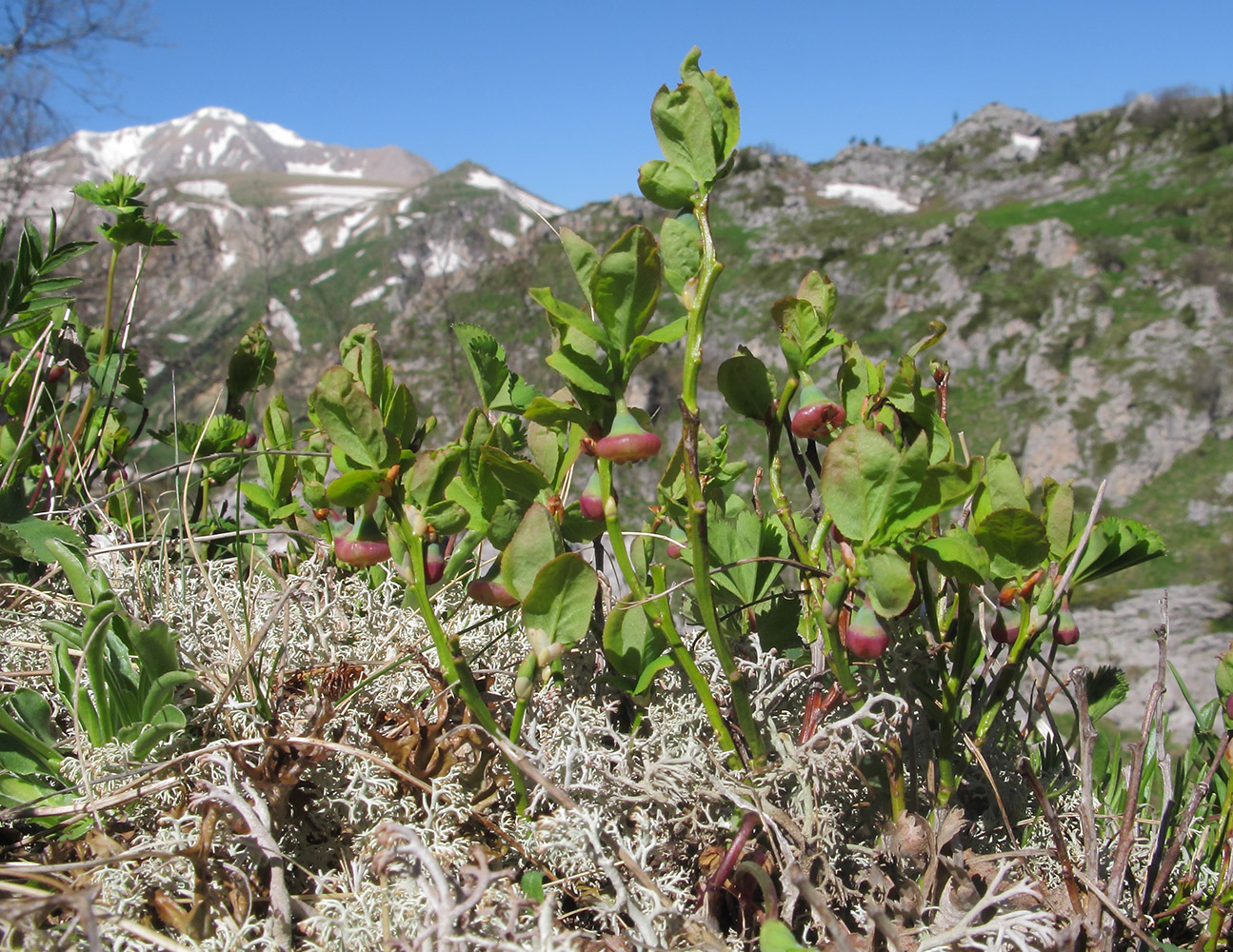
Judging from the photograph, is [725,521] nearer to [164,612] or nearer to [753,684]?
[753,684]

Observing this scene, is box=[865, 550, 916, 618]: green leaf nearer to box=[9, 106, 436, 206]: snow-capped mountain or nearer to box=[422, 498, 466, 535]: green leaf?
box=[422, 498, 466, 535]: green leaf

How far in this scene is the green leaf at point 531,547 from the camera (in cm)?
65

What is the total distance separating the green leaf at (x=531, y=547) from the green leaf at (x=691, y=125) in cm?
28

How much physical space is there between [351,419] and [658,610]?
0.90 ft

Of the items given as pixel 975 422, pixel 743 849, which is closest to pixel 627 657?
pixel 743 849

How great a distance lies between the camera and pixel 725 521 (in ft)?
2.71

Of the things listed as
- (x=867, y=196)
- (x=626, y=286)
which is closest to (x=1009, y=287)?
(x=867, y=196)

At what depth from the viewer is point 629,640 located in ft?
2.22

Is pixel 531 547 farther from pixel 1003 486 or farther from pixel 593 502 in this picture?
pixel 1003 486

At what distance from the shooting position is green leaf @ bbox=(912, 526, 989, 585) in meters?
0.59

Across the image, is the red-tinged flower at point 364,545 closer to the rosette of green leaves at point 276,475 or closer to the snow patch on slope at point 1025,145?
the rosette of green leaves at point 276,475

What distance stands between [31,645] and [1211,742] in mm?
1121

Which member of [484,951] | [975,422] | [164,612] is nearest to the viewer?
[484,951]

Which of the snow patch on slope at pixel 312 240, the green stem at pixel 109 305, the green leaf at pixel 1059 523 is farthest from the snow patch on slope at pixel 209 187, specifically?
the green leaf at pixel 1059 523
